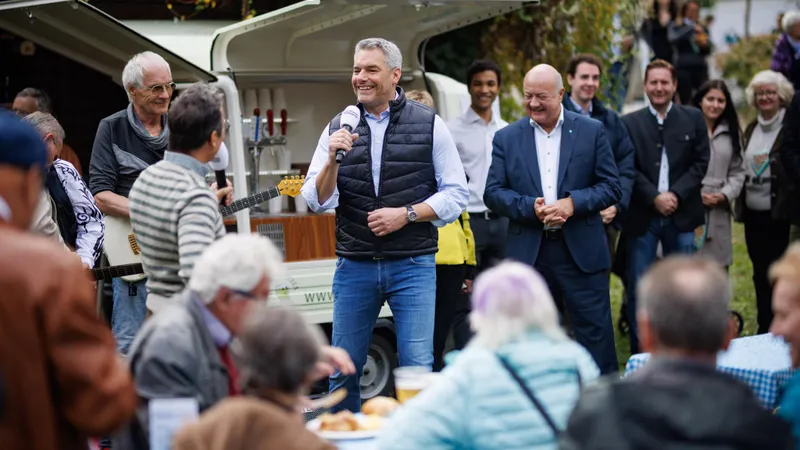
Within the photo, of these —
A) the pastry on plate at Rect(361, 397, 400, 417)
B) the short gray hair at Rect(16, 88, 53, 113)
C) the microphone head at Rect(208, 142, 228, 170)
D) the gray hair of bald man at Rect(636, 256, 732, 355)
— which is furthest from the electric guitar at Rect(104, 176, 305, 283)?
the gray hair of bald man at Rect(636, 256, 732, 355)

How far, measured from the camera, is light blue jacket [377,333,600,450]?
3.52 meters

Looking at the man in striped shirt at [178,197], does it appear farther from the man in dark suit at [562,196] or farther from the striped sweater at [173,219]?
the man in dark suit at [562,196]

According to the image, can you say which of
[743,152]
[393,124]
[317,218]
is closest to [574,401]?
[393,124]

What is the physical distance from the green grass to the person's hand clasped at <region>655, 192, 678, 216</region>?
48.9 inches

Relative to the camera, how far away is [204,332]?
386cm

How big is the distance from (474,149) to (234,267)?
461 centimetres

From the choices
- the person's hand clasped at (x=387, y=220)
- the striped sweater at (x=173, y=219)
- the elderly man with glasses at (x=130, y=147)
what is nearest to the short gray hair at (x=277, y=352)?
the striped sweater at (x=173, y=219)

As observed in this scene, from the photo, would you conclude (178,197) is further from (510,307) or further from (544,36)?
(544,36)

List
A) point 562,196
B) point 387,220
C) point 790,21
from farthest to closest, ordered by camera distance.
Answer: point 790,21, point 562,196, point 387,220

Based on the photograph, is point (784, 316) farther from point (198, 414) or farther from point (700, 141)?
point (700, 141)

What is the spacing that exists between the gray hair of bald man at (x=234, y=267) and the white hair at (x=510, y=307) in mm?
712

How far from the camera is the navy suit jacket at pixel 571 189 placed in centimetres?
690

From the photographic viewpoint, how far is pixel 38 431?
302cm

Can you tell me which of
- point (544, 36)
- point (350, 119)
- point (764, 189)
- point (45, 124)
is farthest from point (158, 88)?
point (544, 36)
